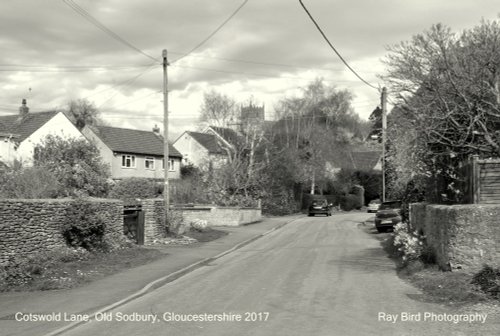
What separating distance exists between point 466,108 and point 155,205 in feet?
44.5

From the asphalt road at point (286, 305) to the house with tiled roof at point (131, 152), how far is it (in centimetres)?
4091

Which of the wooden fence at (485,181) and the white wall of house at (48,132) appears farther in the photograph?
the white wall of house at (48,132)

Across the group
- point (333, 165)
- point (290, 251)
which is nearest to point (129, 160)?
point (333, 165)

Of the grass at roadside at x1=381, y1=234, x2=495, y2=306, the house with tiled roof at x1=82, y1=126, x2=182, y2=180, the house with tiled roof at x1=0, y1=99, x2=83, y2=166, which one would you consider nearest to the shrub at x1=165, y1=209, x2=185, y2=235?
the grass at roadside at x1=381, y1=234, x2=495, y2=306

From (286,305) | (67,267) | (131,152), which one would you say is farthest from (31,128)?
(286,305)

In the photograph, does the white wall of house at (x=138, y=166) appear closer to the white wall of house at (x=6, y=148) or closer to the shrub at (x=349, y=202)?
the white wall of house at (x=6, y=148)

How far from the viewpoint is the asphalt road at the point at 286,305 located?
8016mm

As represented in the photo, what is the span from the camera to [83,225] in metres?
16.2

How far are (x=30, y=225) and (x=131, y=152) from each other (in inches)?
1698

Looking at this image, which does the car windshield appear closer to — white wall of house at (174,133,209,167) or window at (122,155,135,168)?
window at (122,155,135,168)

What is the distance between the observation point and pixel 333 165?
2613 inches

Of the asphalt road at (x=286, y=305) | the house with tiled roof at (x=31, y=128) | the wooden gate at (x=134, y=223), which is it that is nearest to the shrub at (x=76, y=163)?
the house with tiled roof at (x=31, y=128)

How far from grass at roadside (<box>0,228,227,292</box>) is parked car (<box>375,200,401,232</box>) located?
14.1 meters

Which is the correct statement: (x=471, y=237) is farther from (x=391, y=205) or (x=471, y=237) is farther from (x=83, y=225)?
(x=391, y=205)
